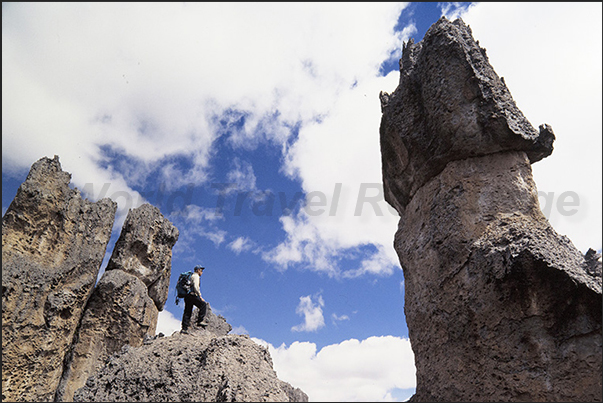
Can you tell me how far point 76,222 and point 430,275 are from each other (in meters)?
7.42

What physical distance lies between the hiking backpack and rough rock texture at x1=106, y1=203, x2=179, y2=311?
2550 mm

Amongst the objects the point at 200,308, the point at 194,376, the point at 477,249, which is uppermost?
the point at 477,249

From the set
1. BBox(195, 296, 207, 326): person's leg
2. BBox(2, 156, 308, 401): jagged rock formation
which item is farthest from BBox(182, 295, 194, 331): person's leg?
BBox(2, 156, 308, 401): jagged rock formation

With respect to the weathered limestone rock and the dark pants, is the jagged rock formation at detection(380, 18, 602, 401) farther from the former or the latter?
the weathered limestone rock

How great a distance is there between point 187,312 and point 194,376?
2.65 metres

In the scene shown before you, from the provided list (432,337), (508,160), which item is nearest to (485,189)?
(508,160)

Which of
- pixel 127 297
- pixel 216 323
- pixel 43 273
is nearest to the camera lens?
pixel 43 273

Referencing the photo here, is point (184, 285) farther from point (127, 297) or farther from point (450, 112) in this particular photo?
point (450, 112)

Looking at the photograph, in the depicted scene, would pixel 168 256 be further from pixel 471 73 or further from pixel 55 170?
pixel 471 73

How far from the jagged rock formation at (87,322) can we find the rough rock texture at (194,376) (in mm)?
16

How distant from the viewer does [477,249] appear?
5.59 meters

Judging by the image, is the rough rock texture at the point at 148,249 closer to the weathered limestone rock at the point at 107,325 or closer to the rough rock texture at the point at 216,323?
the weathered limestone rock at the point at 107,325

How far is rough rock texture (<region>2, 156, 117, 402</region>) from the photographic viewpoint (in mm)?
6957

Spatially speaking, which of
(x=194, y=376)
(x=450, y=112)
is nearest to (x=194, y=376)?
(x=194, y=376)
